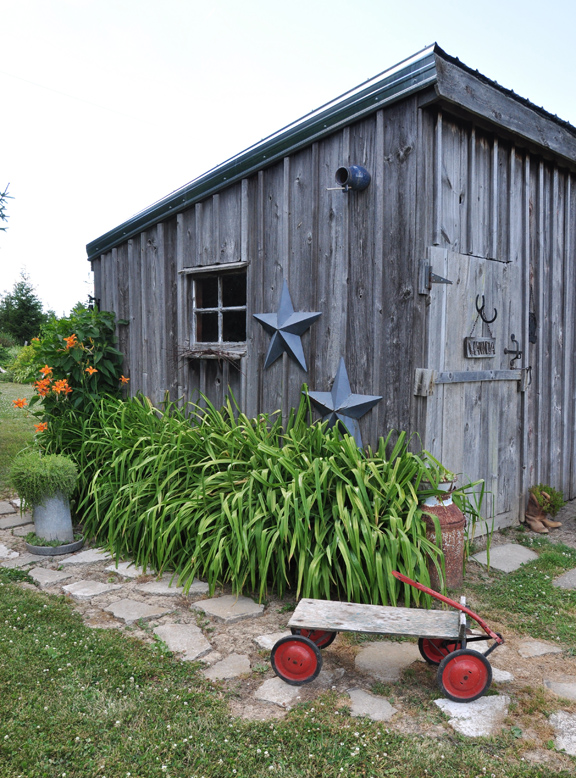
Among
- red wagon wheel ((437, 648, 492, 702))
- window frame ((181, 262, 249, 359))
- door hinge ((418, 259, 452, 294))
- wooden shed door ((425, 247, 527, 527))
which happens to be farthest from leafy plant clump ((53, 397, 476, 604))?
door hinge ((418, 259, 452, 294))

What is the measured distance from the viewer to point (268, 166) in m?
4.68

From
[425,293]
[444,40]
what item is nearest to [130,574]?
[425,293]

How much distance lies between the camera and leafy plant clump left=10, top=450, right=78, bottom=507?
4.24 metres

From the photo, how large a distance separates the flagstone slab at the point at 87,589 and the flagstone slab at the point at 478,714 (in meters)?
2.07

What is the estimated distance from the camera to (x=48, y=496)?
429cm

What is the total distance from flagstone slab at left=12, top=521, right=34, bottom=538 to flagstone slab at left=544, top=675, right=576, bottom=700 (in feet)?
12.5

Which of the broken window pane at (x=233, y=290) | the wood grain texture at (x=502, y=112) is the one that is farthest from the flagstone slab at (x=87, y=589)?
the wood grain texture at (x=502, y=112)

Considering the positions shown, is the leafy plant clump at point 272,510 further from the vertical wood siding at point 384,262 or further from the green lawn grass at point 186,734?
the green lawn grass at point 186,734

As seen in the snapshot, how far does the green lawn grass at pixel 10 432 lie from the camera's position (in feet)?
21.2

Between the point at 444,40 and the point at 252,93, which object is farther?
the point at 252,93

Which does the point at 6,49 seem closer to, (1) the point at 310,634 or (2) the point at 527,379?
(2) the point at 527,379

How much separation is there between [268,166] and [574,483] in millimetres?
4147

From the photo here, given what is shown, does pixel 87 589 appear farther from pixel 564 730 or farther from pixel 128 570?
pixel 564 730

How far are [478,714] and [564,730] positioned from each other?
30 cm
